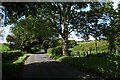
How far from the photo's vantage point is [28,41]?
3570 inches

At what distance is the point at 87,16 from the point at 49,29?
714cm

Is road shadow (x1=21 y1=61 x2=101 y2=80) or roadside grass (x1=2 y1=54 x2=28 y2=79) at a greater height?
roadside grass (x1=2 y1=54 x2=28 y2=79)

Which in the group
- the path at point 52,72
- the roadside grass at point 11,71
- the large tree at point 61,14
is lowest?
the path at point 52,72

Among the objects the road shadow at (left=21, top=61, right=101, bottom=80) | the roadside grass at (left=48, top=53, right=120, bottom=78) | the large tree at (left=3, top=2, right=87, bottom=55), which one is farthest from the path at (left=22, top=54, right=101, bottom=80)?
the large tree at (left=3, top=2, right=87, bottom=55)

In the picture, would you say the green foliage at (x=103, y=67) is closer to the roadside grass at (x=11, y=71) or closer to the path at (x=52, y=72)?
the path at (x=52, y=72)

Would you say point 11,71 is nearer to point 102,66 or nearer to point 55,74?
point 55,74

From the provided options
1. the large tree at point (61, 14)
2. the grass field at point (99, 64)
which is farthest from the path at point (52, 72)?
the large tree at point (61, 14)

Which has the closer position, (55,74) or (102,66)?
(55,74)

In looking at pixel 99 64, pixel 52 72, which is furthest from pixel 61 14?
pixel 52 72

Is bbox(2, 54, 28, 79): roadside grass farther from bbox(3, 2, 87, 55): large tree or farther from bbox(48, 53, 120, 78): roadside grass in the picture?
bbox(3, 2, 87, 55): large tree

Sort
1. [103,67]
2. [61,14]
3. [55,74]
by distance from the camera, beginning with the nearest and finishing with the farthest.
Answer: [55,74], [103,67], [61,14]

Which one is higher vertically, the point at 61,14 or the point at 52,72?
the point at 61,14

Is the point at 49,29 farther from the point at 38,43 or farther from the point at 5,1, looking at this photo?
the point at 38,43

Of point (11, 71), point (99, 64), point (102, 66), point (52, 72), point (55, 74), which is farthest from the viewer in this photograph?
point (99, 64)
